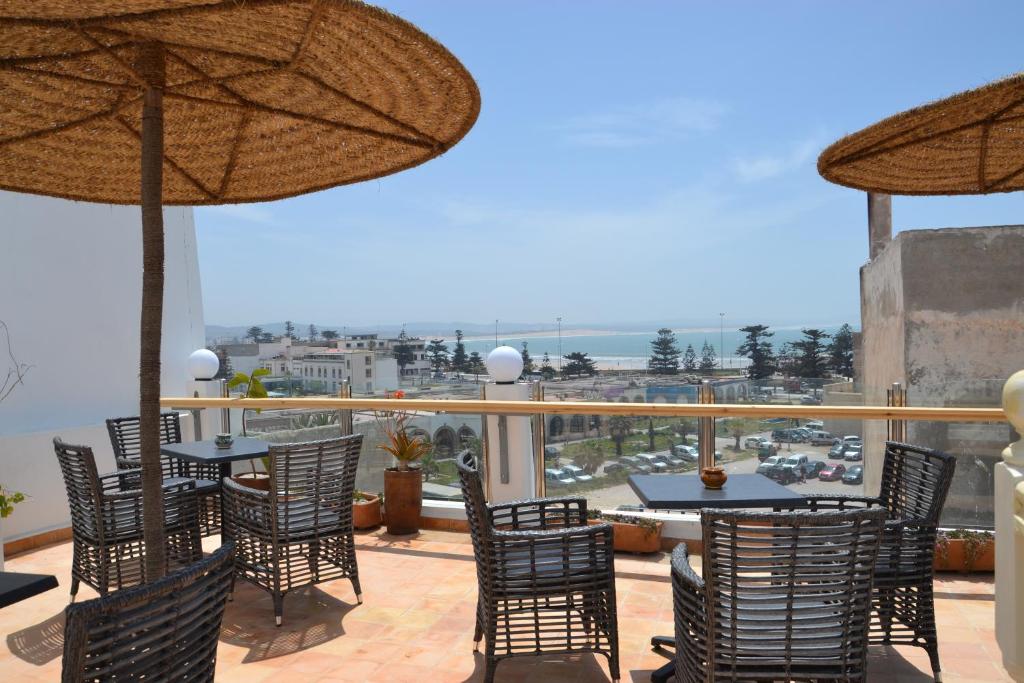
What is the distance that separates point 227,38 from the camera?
2049 millimetres

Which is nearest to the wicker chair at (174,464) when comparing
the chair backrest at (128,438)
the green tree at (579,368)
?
the chair backrest at (128,438)

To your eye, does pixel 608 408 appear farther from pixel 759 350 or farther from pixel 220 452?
pixel 759 350

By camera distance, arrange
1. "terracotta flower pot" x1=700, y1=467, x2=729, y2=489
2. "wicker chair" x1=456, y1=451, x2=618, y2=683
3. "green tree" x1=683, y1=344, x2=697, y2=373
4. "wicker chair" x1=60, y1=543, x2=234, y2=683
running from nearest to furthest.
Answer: "wicker chair" x1=60, y1=543, x2=234, y2=683
"wicker chair" x1=456, y1=451, x2=618, y2=683
"terracotta flower pot" x1=700, y1=467, x2=729, y2=489
"green tree" x1=683, y1=344, x2=697, y2=373

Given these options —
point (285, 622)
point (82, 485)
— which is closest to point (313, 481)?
point (285, 622)

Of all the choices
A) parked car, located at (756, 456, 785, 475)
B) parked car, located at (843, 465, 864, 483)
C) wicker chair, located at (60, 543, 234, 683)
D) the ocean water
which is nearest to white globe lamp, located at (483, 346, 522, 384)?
parked car, located at (756, 456, 785, 475)

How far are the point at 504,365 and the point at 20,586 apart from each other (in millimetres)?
3555

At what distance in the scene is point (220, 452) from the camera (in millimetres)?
4902

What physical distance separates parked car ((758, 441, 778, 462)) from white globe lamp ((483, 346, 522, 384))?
1826 mm

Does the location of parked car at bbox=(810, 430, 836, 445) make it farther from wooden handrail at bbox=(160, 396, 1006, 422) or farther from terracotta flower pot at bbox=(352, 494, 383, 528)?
terracotta flower pot at bbox=(352, 494, 383, 528)

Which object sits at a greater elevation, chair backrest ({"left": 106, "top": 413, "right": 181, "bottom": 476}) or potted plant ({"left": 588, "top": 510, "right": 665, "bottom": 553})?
chair backrest ({"left": 106, "top": 413, "right": 181, "bottom": 476})

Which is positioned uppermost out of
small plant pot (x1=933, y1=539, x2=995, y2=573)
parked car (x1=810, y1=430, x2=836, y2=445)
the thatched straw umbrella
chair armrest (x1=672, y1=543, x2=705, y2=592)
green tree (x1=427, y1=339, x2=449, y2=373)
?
the thatched straw umbrella

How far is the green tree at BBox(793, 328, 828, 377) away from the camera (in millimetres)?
23531

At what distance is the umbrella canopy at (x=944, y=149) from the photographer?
2.89m

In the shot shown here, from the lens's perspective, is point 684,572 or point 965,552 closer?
point 684,572
